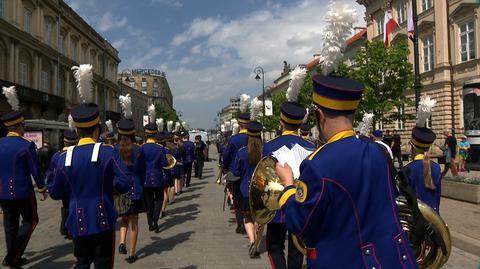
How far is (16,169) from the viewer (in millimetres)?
5941

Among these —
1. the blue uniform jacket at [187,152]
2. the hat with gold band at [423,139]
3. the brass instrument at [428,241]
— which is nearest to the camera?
the brass instrument at [428,241]

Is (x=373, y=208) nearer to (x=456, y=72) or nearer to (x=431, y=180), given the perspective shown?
(x=431, y=180)

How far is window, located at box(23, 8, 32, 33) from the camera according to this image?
3469 centimetres

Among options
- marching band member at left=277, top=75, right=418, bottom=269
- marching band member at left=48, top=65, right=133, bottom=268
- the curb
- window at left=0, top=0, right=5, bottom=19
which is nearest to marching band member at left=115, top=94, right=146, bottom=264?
marching band member at left=48, top=65, right=133, bottom=268

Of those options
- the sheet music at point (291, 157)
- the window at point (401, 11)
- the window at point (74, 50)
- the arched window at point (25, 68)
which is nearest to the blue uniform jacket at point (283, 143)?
the sheet music at point (291, 157)

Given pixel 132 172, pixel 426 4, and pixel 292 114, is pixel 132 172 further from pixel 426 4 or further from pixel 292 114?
pixel 426 4

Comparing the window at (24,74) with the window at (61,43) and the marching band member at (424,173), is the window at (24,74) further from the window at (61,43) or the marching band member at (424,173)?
the marching band member at (424,173)

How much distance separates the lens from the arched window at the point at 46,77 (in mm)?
38781

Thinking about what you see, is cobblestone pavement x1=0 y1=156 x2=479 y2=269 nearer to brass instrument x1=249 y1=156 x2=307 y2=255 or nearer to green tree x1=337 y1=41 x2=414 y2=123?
brass instrument x1=249 y1=156 x2=307 y2=255

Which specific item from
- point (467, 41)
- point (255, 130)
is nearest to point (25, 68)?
point (467, 41)

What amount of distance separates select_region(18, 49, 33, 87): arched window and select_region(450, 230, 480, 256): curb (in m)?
34.8

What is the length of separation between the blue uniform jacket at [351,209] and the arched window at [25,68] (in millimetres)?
36784

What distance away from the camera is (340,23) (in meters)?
2.64

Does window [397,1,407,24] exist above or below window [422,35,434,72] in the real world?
above
